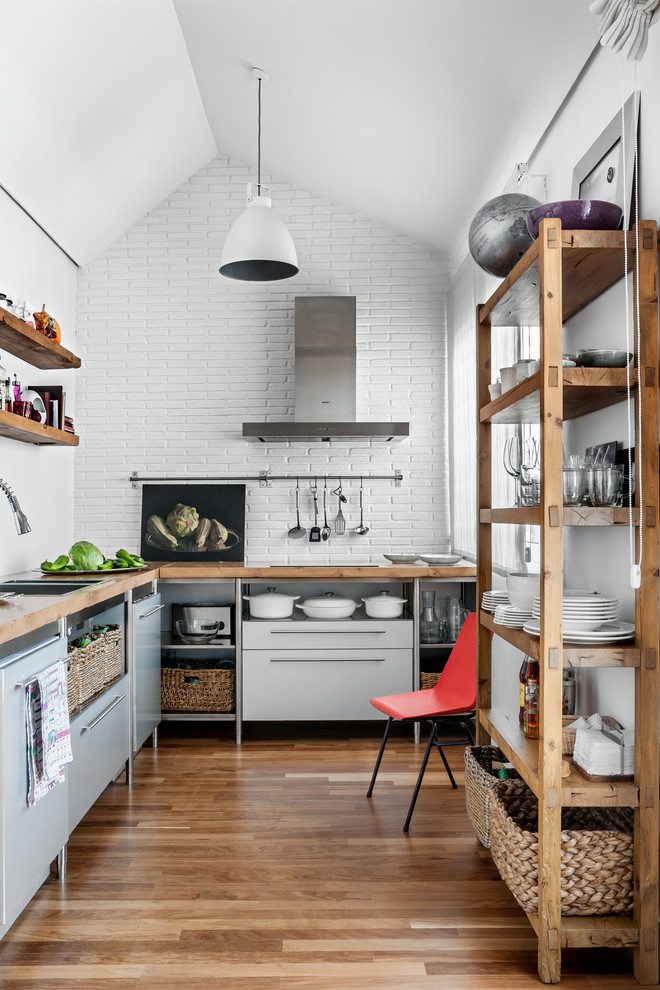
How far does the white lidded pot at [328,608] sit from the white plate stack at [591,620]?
2142mm

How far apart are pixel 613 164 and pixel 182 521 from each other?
3265 millimetres

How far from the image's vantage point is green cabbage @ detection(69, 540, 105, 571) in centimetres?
366

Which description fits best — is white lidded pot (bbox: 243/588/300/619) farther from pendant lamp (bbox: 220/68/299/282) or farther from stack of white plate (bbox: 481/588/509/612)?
pendant lamp (bbox: 220/68/299/282)

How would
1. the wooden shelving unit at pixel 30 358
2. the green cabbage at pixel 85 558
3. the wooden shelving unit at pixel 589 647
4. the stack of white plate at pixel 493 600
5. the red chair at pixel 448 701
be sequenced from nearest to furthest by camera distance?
the wooden shelving unit at pixel 589 647
the stack of white plate at pixel 493 600
the red chair at pixel 448 701
the wooden shelving unit at pixel 30 358
the green cabbage at pixel 85 558

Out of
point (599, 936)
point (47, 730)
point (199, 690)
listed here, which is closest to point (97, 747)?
point (47, 730)

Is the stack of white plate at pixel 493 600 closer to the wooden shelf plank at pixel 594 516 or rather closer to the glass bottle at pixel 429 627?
the wooden shelf plank at pixel 594 516

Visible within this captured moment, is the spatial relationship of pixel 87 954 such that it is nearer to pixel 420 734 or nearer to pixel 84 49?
pixel 420 734

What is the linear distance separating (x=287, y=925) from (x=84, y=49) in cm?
334

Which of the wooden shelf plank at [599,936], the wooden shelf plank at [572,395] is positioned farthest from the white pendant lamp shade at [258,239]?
the wooden shelf plank at [599,936]

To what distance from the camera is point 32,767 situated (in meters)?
2.18

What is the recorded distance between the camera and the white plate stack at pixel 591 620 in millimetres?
2033

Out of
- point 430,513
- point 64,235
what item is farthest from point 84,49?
point 430,513

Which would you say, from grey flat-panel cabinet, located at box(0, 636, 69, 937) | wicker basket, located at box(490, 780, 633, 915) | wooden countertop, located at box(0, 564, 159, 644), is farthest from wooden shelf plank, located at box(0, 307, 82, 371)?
wicker basket, located at box(490, 780, 633, 915)

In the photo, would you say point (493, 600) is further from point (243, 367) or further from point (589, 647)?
point (243, 367)
